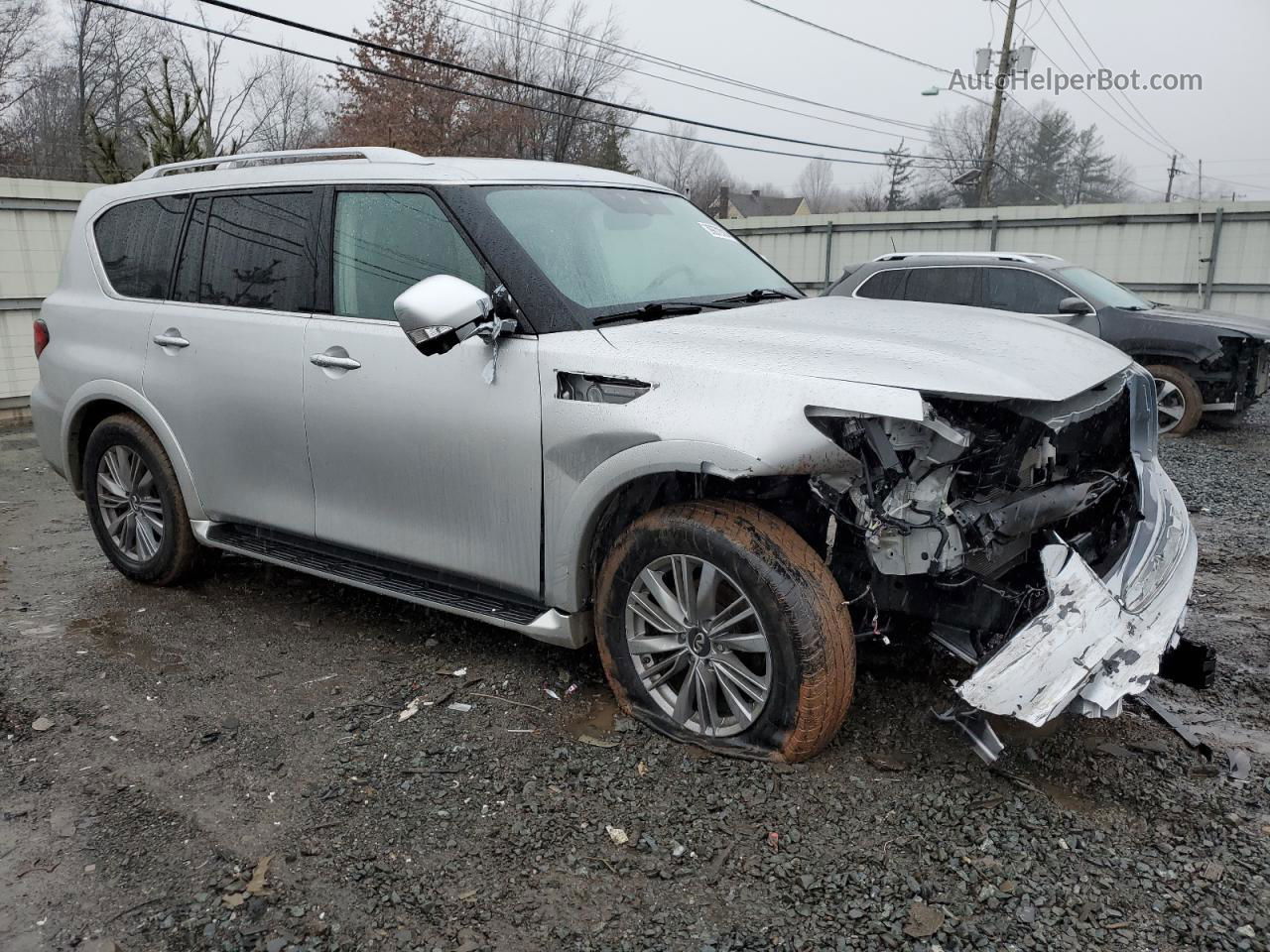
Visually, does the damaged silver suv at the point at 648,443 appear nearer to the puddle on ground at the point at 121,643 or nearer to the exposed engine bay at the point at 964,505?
the exposed engine bay at the point at 964,505

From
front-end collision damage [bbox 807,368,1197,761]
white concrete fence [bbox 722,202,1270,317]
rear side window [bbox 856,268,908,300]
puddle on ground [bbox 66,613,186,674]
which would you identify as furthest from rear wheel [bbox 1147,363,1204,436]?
puddle on ground [bbox 66,613,186,674]

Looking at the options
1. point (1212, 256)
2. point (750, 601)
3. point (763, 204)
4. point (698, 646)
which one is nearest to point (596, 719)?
point (698, 646)

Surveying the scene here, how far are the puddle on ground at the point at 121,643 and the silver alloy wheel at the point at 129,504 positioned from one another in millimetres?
381

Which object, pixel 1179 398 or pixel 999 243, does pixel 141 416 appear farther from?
pixel 999 243

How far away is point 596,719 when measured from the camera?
11.2 feet

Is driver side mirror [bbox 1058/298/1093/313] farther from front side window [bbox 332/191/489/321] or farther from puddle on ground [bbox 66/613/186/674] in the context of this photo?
puddle on ground [bbox 66/613/186/674]

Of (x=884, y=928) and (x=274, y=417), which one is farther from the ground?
(x=274, y=417)

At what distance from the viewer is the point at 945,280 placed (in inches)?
379

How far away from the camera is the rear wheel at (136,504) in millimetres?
4488

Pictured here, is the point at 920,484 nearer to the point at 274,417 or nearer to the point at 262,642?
the point at 274,417

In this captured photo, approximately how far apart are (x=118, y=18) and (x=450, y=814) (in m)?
38.9

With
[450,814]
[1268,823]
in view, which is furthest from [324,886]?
[1268,823]

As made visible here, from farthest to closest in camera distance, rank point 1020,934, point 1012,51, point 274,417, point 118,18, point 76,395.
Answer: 1. point 118,18
2. point 1012,51
3. point 76,395
4. point 274,417
5. point 1020,934

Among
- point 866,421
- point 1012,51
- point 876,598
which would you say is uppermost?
point 1012,51
